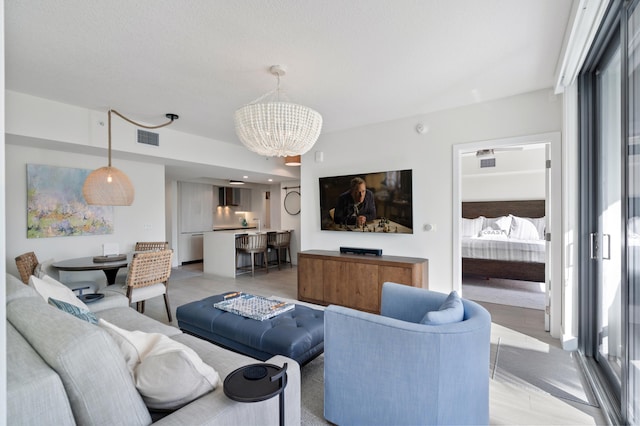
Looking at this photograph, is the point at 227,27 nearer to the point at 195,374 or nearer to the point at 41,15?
the point at 41,15

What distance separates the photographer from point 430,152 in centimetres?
388

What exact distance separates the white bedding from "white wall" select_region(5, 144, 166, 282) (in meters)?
5.47

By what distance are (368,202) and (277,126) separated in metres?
2.32

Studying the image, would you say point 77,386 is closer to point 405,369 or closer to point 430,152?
A: point 405,369

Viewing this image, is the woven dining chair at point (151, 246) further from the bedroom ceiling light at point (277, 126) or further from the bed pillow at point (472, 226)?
the bed pillow at point (472, 226)

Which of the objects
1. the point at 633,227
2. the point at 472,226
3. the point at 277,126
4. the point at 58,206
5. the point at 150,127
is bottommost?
the point at 472,226

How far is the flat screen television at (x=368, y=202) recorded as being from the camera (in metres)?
4.04

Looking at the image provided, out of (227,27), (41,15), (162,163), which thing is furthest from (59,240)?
(227,27)

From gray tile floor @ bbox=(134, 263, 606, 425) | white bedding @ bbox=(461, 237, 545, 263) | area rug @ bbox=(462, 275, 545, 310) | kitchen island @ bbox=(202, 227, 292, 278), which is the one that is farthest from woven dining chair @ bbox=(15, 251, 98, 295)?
white bedding @ bbox=(461, 237, 545, 263)

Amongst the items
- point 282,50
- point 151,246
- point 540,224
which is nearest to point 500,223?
point 540,224

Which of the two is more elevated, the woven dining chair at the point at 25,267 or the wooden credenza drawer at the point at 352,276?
the woven dining chair at the point at 25,267

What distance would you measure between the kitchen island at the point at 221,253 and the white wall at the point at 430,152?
2147mm

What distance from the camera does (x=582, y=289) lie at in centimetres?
266

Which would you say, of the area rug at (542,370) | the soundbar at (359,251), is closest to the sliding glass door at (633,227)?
the area rug at (542,370)
